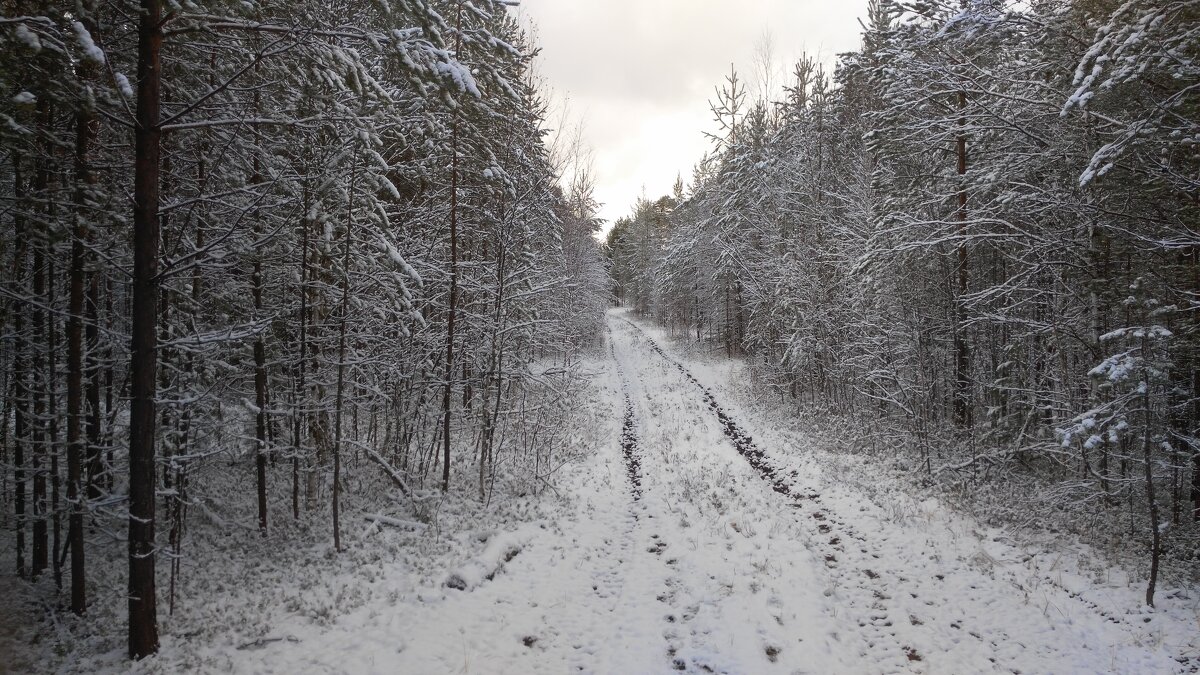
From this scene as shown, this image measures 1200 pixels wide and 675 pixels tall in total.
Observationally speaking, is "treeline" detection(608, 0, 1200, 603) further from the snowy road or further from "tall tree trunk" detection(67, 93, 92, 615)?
"tall tree trunk" detection(67, 93, 92, 615)

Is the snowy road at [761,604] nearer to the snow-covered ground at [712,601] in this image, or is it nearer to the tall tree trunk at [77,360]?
the snow-covered ground at [712,601]

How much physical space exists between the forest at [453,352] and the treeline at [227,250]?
0.28 feet

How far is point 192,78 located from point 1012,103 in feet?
45.1

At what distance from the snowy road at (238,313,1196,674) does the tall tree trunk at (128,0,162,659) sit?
81.4 inches

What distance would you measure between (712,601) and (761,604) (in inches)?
25.2

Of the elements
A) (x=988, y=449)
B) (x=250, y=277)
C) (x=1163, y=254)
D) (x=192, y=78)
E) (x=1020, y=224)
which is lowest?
(x=988, y=449)

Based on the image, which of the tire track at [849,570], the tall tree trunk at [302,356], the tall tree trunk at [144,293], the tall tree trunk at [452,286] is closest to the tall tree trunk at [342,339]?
the tall tree trunk at [302,356]

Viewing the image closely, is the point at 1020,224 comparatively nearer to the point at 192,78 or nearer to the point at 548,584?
the point at 548,584

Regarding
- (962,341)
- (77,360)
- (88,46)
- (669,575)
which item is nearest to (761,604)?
(669,575)

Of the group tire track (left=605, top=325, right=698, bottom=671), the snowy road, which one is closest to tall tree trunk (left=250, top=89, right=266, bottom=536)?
Answer: the snowy road

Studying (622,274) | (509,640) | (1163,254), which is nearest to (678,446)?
(509,640)

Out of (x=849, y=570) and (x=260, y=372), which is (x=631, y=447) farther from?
(x=260, y=372)

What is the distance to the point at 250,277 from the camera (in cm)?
877

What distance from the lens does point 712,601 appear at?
6973mm
